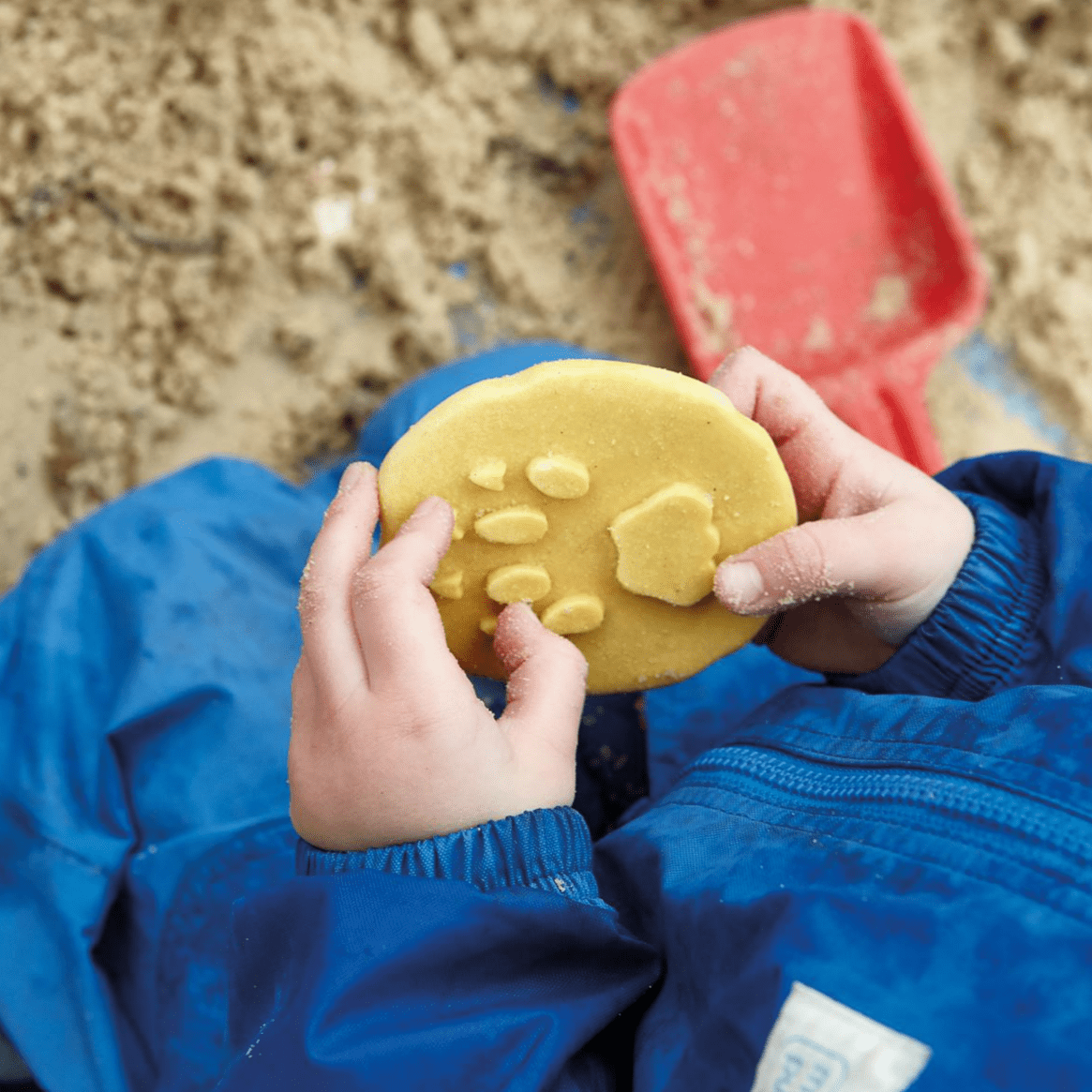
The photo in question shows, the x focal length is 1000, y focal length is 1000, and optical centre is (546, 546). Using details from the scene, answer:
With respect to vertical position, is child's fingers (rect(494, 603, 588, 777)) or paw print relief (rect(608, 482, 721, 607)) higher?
paw print relief (rect(608, 482, 721, 607))

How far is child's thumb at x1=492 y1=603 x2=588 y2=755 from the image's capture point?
0.56 m

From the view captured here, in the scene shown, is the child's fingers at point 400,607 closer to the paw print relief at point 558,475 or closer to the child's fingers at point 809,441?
the paw print relief at point 558,475

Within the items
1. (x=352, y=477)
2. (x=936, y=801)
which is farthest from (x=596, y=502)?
(x=936, y=801)

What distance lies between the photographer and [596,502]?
58 cm

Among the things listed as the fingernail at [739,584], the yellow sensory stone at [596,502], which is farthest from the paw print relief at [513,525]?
the fingernail at [739,584]

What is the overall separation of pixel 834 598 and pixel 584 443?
238mm

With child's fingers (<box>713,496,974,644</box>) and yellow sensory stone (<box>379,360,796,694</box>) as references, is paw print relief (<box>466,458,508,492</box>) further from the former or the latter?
child's fingers (<box>713,496,974,644</box>)

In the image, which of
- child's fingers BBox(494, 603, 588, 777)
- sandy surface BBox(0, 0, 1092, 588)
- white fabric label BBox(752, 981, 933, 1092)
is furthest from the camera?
sandy surface BBox(0, 0, 1092, 588)

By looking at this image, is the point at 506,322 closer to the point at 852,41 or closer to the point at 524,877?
the point at 852,41

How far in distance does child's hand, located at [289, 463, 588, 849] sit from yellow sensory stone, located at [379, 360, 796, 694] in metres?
0.03

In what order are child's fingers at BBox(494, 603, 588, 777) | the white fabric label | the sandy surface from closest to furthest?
the white fabric label
child's fingers at BBox(494, 603, 588, 777)
the sandy surface

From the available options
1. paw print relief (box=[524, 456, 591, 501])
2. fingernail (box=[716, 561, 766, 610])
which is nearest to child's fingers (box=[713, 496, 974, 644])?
fingernail (box=[716, 561, 766, 610])

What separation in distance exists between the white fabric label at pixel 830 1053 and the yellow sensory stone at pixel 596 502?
0.76 ft

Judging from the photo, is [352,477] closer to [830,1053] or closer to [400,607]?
[400,607]
